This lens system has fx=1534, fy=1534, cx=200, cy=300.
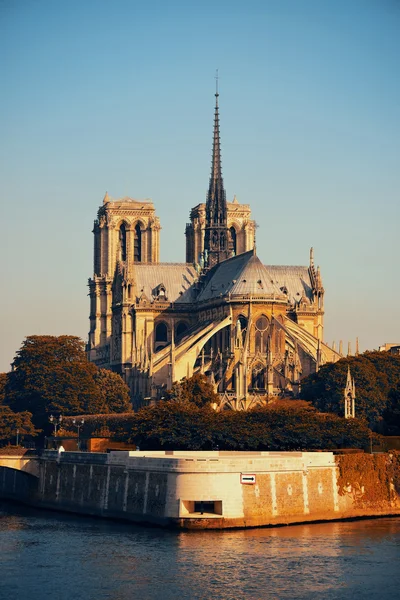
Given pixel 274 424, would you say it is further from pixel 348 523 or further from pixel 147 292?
pixel 147 292

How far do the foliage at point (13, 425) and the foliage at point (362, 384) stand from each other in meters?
24.4

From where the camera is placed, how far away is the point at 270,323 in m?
160

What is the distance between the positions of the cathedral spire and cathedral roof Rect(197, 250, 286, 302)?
889cm

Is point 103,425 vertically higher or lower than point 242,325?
lower

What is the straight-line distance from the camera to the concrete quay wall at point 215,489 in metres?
86.9

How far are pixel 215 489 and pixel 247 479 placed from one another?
224 centimetres

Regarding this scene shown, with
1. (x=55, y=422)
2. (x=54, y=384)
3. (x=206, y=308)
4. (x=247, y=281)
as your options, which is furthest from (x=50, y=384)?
(x=206, y=308)

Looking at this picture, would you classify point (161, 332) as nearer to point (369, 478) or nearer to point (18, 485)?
point (18, 485)

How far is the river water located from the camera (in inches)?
2744

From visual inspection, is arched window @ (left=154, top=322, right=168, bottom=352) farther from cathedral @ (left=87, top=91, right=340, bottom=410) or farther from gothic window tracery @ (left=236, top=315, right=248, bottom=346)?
gothic window tracery @ (left=236, top=315, right=248, bottom=346)

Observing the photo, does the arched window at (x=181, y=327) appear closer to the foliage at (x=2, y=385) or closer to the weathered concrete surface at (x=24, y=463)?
the foliage at (x=2, y=385)

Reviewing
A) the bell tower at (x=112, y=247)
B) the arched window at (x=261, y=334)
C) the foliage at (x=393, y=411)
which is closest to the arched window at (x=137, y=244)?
the bell tower at (x=112, y=247)

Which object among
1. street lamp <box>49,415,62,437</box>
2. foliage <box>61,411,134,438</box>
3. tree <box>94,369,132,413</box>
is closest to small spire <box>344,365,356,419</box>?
foliage <box>61,411,134,438</box>

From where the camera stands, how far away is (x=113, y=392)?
147 m
